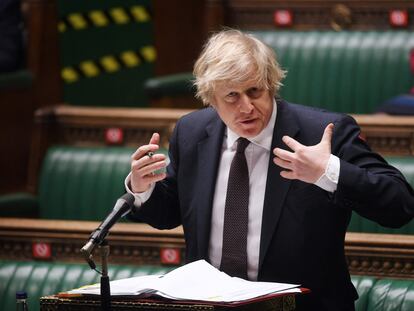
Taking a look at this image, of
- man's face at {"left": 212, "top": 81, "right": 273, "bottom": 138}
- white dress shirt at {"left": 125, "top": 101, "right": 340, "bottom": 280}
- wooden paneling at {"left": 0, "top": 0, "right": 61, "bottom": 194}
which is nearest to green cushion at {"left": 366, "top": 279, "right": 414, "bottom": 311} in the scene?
white dress shirt at {"left": 125, "top": 101, "right": 340, "bottom": 280}

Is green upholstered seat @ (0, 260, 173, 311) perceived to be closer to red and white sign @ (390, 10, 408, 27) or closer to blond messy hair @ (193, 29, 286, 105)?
blond messy hair @ (193, 29, 286, 105)

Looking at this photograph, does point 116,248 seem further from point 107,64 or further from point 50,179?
point 107,64

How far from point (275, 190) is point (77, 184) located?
1.40 meters

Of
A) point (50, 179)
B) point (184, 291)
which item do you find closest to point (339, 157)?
point (184, 291)

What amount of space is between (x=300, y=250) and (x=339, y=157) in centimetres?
18

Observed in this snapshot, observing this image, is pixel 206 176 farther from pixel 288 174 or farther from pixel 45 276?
pixel 45 276

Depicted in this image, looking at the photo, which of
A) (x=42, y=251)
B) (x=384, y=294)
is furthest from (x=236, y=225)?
(x=42, y=251)

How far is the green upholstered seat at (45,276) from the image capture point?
8.43 feet

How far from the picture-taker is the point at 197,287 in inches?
70.8

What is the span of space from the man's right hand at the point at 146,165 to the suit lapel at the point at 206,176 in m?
0.10

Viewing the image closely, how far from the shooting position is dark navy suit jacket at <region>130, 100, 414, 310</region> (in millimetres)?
1890

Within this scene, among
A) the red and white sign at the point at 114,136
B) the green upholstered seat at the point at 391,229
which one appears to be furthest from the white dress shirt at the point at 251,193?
the red and white sign at the point at 114,136

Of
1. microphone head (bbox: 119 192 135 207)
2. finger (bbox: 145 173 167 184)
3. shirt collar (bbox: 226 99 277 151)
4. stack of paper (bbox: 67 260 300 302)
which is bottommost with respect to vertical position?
stack of paper (bbox: 67 260 300 302)

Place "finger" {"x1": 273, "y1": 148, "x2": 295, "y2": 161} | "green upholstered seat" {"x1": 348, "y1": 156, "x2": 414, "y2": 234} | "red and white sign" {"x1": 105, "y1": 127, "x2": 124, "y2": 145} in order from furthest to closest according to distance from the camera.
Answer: "red and white sign" {"x1": 105, "y1": 127, "x2": 124, "y2": 145}
"green upholstered seat" {"x1": 348, "y1": 156, "x2": 414, "y2": 234}
"finger" {"x1": 273, "y1": 148, "x2": 295, "y2": 161}
